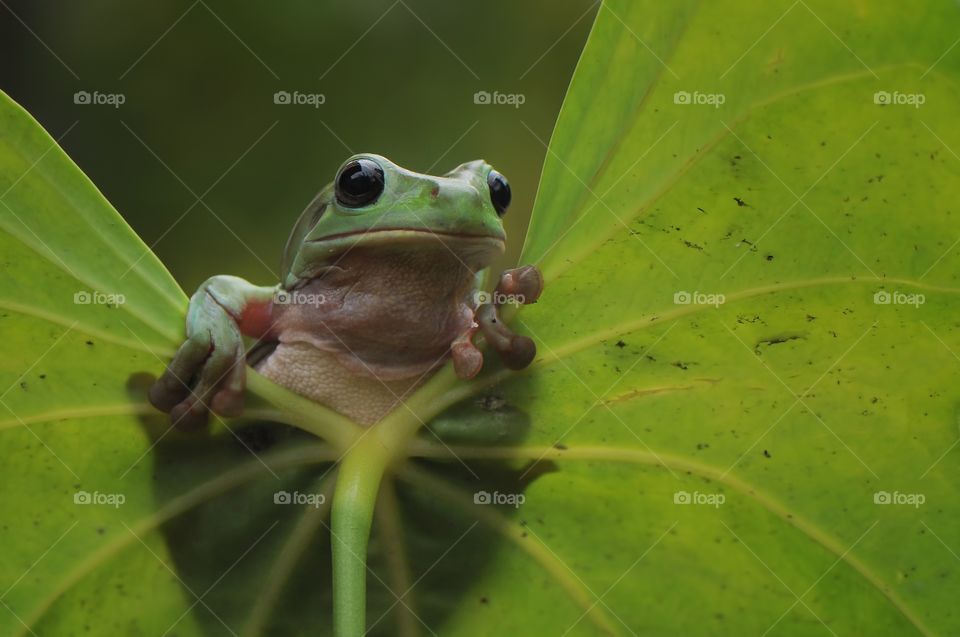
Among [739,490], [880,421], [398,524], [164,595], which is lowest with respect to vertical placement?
[164,595]

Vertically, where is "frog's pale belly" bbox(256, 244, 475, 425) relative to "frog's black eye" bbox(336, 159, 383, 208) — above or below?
below

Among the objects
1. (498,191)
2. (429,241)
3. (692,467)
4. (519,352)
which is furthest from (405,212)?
(692,467)

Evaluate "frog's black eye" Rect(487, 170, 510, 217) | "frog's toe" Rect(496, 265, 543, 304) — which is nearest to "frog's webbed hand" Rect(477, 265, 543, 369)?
"frog's toe" Rect(496, 265, 543, 304)

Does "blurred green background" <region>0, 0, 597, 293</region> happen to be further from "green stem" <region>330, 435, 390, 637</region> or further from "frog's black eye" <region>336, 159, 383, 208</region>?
"green stem" <region>330, 435, 390, 637</region>

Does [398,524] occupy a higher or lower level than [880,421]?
lower

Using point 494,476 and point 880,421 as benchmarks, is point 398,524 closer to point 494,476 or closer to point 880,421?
point 494,476

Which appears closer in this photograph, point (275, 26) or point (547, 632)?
point (547, 632)

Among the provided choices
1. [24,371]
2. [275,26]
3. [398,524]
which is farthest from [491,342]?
[275,26]
